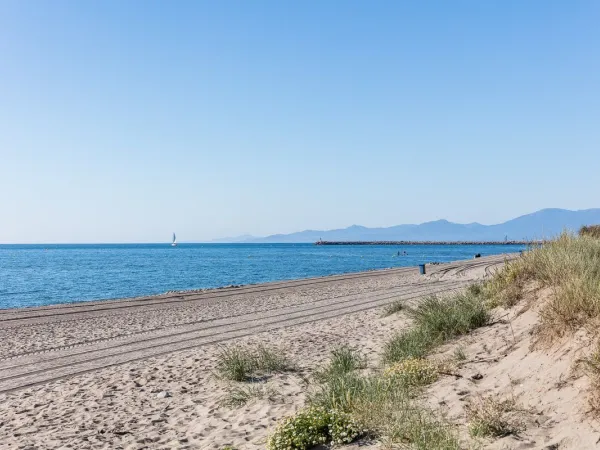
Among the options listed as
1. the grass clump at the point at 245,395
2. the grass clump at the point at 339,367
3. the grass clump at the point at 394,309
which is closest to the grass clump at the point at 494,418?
the grass clump at the point at 339,367

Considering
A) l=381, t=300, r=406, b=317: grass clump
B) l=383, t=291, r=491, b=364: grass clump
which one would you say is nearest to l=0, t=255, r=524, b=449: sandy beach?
l=381, t=300, r=406, b=317: grass clump

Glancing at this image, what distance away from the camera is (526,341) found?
782 centimetres

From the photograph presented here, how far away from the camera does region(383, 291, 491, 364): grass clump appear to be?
9.49 metres

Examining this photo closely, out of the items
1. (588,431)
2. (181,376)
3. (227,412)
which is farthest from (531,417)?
(181,376)

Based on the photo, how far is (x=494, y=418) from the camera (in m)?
5.29

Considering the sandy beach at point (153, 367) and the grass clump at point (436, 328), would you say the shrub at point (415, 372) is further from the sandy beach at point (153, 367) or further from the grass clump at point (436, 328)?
the sandy beach at point (153, 367)

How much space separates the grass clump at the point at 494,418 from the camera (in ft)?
17.0

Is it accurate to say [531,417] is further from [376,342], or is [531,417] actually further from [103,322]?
[103,322]

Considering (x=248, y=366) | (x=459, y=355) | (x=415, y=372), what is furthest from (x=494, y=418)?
(x=248, y=366)

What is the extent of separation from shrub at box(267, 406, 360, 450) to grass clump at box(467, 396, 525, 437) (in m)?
1.19

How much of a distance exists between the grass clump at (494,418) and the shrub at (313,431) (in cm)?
119

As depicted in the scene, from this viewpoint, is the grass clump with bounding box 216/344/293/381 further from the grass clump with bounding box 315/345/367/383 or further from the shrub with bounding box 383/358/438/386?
the shrub with bounding box 383/358/438/386

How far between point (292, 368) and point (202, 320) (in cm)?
936

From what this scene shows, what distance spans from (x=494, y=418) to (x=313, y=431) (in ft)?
5.99
